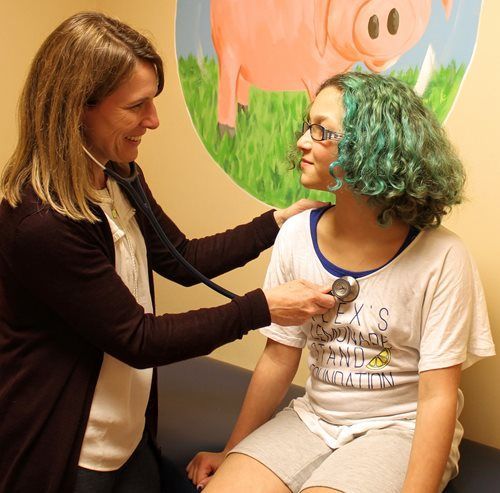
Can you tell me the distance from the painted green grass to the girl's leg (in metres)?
0.84

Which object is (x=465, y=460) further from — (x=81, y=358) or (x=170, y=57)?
(x=170, y=57)

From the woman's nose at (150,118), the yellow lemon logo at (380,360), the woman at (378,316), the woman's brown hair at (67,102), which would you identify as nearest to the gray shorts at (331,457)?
the woman at (378,316)

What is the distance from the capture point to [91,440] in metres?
1.33

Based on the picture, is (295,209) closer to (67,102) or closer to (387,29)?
(387,29)

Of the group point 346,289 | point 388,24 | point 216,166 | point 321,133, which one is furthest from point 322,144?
point 216,166

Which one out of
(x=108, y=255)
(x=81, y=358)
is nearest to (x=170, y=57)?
(x=108, y=255)

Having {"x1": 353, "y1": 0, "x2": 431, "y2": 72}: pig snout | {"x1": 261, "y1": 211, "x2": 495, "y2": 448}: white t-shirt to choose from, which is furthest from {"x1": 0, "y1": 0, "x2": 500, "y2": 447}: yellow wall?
{"x1": 261, "y1": 211, "x2": 495, "y2": 448}: white t-shirt

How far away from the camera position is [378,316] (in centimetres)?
129

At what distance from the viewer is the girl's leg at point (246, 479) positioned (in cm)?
123

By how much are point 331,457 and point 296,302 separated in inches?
12.7

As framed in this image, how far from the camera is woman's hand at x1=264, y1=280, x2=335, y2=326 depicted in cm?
129

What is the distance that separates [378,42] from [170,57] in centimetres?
90

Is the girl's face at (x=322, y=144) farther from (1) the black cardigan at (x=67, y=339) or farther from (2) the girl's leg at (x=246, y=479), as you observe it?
(2) the girl's leg at (x=246, y=479)

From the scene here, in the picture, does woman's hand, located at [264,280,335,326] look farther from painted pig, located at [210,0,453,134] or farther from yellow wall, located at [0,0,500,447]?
painted pig, located at [210,0,453,134]
